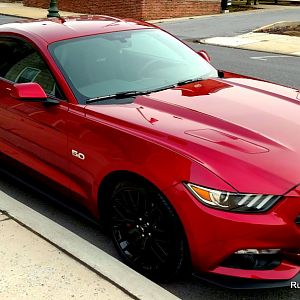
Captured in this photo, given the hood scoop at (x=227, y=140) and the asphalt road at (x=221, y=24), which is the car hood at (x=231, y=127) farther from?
the asphalt road at (x=221, y=24)

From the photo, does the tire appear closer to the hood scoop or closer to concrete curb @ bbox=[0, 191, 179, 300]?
concrete curb @ bbox=[0, 191, 179, 300]

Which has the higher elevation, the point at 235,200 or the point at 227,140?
the point at 227,140

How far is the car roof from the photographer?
421 cm

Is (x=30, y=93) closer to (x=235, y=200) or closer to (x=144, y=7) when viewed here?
(x=235, y=200)

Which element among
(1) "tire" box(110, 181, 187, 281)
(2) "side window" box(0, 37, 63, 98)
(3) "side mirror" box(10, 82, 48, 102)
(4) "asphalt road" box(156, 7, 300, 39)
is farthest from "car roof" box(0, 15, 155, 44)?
(4) "asphalt road" box(156, 7, 300, 39)

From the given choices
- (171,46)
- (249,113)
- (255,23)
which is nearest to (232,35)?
(255,23)

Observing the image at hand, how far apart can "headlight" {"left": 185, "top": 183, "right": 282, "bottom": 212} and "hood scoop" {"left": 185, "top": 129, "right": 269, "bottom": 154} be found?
33 cm

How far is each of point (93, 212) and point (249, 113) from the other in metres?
1.31

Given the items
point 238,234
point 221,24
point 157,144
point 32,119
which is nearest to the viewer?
point 238,234

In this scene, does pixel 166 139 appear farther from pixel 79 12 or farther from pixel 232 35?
pixel 79 12

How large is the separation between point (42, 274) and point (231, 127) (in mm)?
1489

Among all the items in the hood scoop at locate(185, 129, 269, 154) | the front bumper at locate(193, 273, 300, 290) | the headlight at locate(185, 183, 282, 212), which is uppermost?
the hood scoop at locate(185, 129, 269, 154)

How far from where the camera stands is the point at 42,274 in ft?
9.95

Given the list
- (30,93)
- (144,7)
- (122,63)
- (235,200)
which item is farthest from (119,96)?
(144,7)
